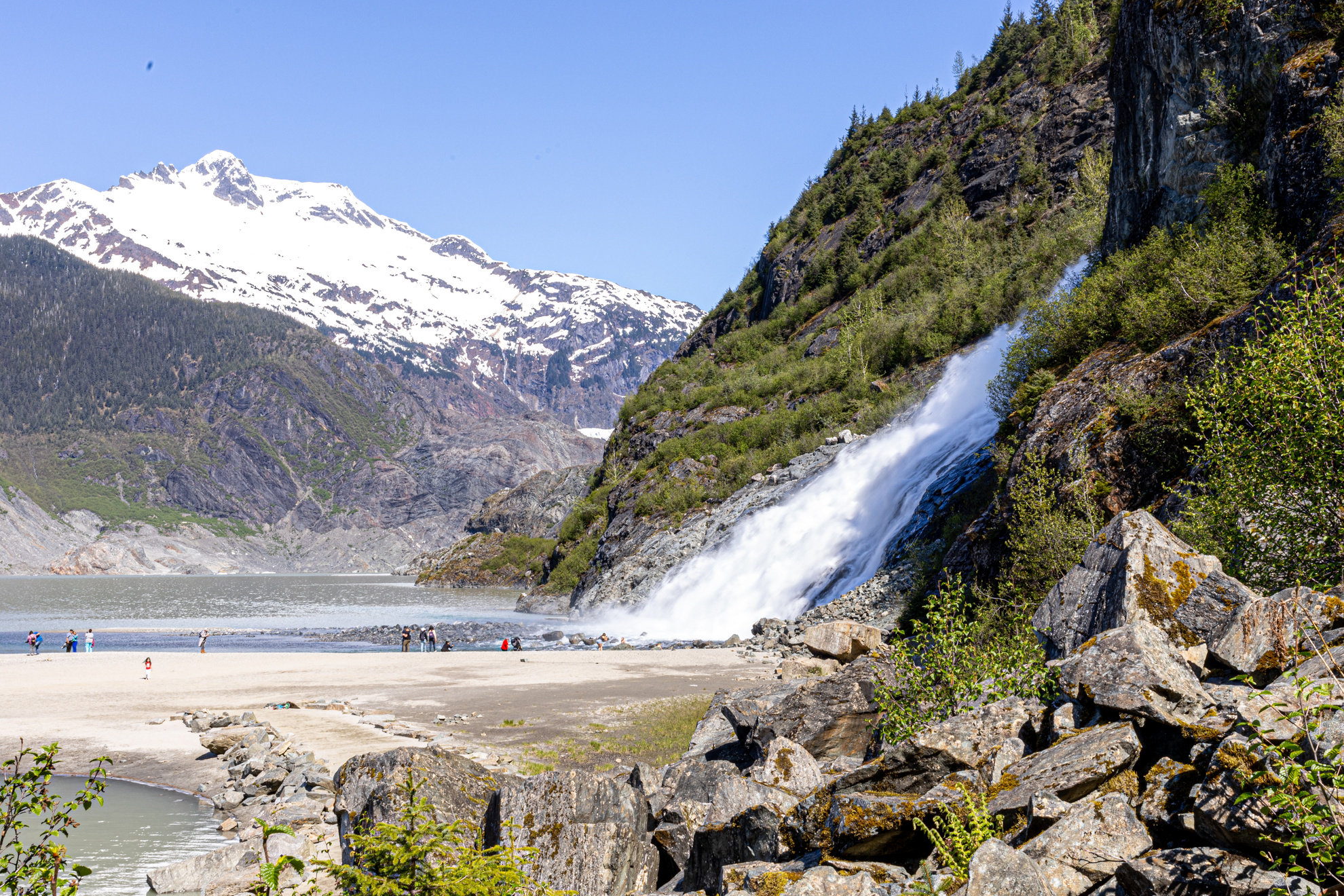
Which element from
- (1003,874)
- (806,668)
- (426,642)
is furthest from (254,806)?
(426,642)

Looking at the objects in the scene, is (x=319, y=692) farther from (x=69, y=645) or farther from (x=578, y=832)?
(x=69, y=645)

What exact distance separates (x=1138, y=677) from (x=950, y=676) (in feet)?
11.0

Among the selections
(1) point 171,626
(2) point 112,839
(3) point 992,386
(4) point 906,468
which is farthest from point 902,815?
(1) point 171,626

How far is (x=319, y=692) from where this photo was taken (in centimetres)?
3141

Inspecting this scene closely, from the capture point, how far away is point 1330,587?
9531mm

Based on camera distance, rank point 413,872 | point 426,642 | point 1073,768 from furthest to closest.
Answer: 1. point 426,642
2. point 1073,768
3. point 413,872

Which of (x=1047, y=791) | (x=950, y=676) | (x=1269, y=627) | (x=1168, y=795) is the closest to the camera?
(x=1168, y=795)

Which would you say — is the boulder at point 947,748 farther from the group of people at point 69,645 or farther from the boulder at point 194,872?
the group of people at point 69,645

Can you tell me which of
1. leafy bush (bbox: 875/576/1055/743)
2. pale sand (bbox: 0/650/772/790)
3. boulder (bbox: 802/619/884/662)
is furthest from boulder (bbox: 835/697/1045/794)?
boulder (bbox: 802/619/884/662)

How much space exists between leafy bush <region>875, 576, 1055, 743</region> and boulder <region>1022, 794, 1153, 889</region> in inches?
109

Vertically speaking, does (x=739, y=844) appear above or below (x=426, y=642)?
above

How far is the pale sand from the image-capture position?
22.3m

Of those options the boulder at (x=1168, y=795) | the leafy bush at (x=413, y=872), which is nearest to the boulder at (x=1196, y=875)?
the boulder at (x=1168, y=795)

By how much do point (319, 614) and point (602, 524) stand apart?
102 feet
